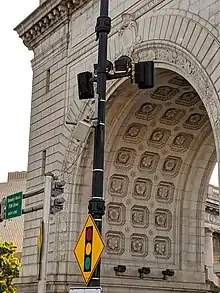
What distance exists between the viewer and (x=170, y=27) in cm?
1977

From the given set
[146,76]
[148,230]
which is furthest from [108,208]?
[146,76]

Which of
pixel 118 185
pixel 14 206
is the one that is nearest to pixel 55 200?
pixel 14 206

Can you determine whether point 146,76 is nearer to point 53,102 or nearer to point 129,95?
point 129,95

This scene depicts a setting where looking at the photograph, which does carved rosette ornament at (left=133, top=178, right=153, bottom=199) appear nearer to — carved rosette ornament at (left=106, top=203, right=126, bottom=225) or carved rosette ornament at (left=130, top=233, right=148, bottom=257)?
carved rosette ornament at (left=106, top=203, right=126, bottom=225)

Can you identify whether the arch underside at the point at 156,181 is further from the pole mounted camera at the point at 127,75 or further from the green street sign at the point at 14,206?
the pole mounted camera at the point at 127,75

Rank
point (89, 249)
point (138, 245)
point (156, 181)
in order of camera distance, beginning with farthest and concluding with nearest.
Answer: point (156, 181) < point (138, 245) < point (89, 249)

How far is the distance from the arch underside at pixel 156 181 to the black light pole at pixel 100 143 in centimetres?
1139

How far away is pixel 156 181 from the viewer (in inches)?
1016

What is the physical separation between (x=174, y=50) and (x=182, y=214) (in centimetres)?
869

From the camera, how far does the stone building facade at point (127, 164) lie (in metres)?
23.4

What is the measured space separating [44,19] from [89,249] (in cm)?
1908

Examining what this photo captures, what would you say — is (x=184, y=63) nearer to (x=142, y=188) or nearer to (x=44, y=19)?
(x=142, y=188)

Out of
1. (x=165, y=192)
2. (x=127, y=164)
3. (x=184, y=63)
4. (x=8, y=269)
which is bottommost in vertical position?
(x=8, y=269)

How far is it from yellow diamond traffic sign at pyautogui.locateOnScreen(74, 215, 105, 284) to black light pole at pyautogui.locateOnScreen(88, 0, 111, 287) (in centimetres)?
15
